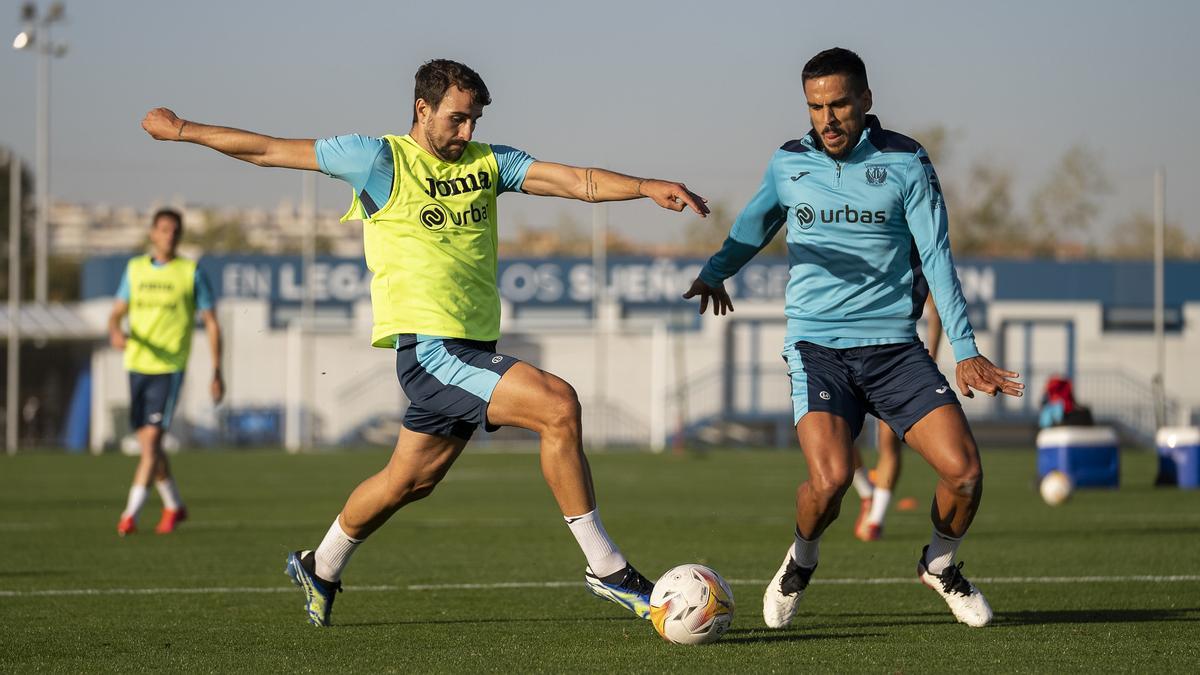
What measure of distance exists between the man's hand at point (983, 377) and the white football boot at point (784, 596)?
1.05 meters

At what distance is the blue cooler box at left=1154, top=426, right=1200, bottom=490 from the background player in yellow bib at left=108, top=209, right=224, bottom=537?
12.5 meters

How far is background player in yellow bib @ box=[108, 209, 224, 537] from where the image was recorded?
1221cm

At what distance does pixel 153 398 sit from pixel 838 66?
7.31m

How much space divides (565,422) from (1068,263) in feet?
144

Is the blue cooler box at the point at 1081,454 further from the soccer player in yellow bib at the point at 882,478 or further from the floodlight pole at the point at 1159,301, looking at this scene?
the floodlight pole at the point at 1159,301

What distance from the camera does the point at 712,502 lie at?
17.1 meters

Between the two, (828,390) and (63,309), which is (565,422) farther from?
(63,309)

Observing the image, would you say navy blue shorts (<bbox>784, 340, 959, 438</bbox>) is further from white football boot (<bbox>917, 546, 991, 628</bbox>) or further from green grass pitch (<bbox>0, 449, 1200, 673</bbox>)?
green grass pitch (<bbox>0, 449, 1200, 673</bbox>)

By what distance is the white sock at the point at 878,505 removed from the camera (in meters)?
11.5

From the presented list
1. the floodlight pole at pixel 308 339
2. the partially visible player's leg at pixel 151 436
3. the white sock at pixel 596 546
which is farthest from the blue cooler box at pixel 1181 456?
the floodlight pole at pixel 308 339

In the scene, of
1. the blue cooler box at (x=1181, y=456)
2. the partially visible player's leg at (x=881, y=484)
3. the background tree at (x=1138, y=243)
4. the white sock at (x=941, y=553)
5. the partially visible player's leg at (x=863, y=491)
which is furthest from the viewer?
the background tree at (x=1138, y=243)

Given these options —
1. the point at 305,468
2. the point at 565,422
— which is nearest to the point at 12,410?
the point at 305,468

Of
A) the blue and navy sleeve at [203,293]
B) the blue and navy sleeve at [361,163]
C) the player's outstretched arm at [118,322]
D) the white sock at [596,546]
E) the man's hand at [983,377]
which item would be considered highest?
the blue and navy sleeve at [361,163]

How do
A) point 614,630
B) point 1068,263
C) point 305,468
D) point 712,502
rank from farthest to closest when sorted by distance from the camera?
point 1068,263 → point 305,468 → point 712,502 → point 614,630
